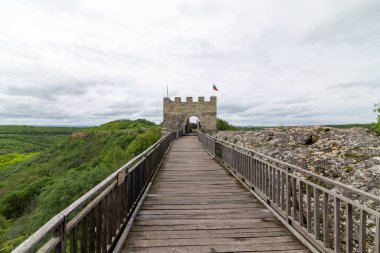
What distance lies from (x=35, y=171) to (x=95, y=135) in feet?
46.6

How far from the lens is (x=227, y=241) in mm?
3346

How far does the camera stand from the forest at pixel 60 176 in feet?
50.3

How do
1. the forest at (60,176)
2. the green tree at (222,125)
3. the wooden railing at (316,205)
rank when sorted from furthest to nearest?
the green tree at (222,125), the forest at (60,176), the wooden railing at (316,205)

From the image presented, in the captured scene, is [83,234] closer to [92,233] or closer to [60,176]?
[92,233]

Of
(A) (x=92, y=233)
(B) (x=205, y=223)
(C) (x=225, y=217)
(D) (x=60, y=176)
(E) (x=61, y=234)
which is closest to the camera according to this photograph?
(E) (x=61, y=234)

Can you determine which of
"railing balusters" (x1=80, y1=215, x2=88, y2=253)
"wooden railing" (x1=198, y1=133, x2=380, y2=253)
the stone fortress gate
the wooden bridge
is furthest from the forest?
"wooden railing" (x1=198, y1=133, x2=380, y2=253)

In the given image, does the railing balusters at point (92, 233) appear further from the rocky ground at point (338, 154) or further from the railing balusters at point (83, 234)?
the rocky ground at point (338, 154)

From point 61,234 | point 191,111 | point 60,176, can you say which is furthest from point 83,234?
point 60,176

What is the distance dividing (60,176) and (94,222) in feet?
99.0

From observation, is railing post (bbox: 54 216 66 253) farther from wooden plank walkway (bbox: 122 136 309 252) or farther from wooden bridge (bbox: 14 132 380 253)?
wooden plank walkway (bbox: 122 136 309 252)

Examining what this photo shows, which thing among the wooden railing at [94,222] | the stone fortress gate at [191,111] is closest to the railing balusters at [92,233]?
the wooden railing at [94,222]

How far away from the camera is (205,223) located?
394 centimetres

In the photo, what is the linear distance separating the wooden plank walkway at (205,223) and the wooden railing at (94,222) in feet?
1.06

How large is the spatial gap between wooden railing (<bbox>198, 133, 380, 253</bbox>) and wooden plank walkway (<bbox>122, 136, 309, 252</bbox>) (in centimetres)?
23
